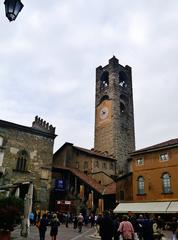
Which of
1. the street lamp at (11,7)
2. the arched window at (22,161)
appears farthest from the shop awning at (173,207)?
the street lamp at (11,7)

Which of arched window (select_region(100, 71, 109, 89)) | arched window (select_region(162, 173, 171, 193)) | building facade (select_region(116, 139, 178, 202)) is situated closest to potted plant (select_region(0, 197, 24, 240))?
building facade (select_region(116, 139, 178, 202))

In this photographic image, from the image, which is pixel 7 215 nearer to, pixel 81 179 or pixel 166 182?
pixel 166 182

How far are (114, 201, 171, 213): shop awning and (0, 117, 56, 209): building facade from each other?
822cm

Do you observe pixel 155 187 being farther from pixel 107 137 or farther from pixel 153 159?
pixel 107 137

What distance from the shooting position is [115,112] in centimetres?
5072

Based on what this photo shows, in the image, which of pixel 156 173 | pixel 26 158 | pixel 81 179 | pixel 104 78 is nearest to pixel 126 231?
pixel 156 173

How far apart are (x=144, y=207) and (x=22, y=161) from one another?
1319 centimetres

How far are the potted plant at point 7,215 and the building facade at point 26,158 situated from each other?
48.9ft

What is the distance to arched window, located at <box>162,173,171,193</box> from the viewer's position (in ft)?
82.7

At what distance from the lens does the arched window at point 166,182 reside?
25.2 metres

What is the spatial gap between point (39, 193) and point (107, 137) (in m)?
25.6

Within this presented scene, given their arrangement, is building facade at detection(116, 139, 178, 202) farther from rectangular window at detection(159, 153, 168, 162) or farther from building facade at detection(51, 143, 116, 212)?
building facade at detection(51, 143, 116, 212)

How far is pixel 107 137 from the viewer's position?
4988 centimetres

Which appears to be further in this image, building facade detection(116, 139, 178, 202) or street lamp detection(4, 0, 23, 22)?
building facade detection(116, 139, 178, 202)
